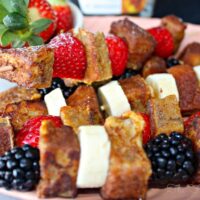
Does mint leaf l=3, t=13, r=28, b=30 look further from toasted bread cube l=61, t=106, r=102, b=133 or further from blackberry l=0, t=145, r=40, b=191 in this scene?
blackberry l=0, t=145, r=40, b=191

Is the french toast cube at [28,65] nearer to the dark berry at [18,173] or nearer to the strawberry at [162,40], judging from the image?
the dark berry at [18,173]

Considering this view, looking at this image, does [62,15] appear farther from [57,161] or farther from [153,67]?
[57,161]

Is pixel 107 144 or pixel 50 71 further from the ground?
pixel 50 71

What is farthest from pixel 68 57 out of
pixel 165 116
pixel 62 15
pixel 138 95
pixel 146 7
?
pixel 146 7

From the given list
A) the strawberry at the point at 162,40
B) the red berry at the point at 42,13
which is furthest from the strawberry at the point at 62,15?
the strawberry at the point at 162,40

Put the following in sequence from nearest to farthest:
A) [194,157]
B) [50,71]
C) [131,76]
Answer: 1. [194,157]
2. [50,71]
3. [131,76]

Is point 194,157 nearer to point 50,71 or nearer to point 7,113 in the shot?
point 50,71

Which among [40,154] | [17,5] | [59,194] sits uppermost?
[17,5]

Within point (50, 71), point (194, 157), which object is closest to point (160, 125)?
point (194, 157)
